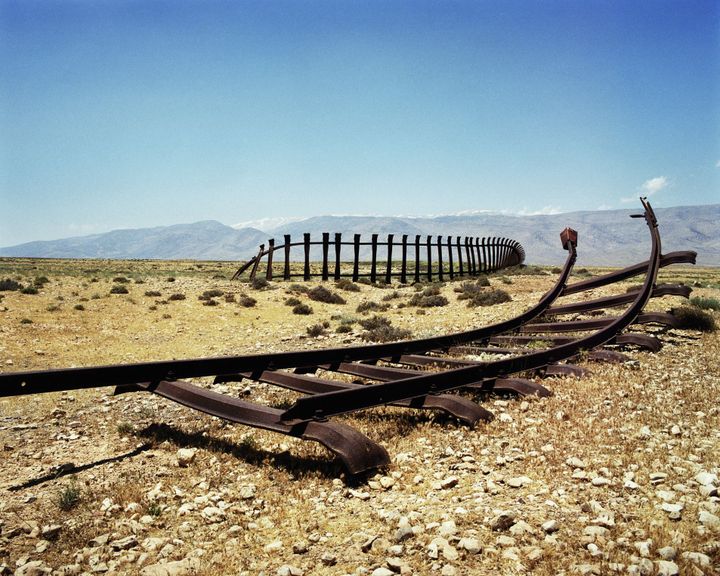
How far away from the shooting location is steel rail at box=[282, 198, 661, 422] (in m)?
4.39

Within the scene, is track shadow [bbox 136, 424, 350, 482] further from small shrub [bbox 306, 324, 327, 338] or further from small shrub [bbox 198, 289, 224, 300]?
small shrub [bbox 198, 289, 224, 300]

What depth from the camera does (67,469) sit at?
4.63 meters

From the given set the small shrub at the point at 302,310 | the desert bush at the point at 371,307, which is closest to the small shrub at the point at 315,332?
the small shrub at the point at 302,310

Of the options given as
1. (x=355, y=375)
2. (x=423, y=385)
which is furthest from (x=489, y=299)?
(x=423, y=385)

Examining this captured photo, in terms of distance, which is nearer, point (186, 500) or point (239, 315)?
point (186, 500)

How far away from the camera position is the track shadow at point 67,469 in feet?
14.3

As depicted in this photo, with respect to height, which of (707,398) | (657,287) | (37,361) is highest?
(657,287)

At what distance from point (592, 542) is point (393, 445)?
2066mm

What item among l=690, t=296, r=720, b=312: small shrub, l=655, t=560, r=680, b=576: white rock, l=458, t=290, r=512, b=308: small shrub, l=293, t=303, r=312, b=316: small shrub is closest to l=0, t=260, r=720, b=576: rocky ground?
l=655, t=560, r=680, b=576: white rock

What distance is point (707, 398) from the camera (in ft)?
18.6

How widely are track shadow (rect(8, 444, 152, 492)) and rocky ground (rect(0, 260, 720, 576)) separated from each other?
18mm

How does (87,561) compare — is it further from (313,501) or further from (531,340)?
(531,340)

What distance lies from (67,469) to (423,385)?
328 cm

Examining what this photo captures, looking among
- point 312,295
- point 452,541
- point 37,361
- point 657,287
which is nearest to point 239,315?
point 312,295
